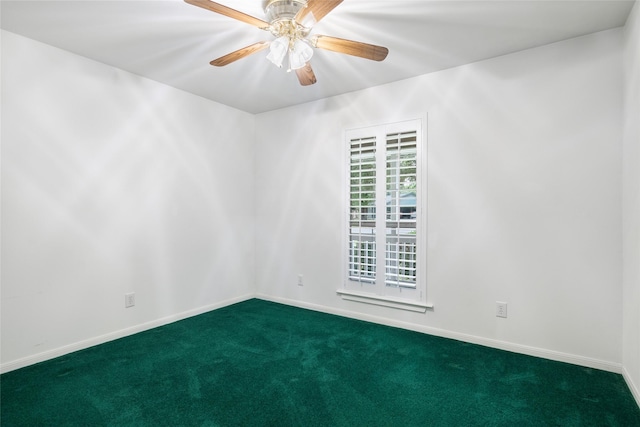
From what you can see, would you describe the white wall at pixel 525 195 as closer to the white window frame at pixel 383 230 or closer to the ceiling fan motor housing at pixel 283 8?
the white window frame at pixel 383 230

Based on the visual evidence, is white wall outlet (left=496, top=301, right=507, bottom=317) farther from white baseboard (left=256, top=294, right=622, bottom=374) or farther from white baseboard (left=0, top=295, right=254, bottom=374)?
white baseboard (left=0, top=295, right=254, bottom=374)

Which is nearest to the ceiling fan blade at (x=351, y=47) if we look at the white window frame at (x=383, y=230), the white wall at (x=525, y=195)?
the white wall at (x=525, y=195)

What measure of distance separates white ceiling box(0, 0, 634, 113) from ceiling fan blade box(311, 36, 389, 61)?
9.6 inches

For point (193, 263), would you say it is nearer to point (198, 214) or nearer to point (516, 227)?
point (198, 214)

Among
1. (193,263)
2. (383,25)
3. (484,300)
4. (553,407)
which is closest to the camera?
(553,407)

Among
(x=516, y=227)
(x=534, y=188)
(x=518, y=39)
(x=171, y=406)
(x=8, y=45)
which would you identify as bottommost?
(x=171, y=406)

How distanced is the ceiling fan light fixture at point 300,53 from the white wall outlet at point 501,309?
7.74ft

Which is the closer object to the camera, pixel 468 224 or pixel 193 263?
pixel 468 224

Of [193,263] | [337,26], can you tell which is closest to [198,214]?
[193,263]

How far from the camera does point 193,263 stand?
3.58 metres

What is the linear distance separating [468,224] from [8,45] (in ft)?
12.1

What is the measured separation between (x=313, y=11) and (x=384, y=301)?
2.54 metres

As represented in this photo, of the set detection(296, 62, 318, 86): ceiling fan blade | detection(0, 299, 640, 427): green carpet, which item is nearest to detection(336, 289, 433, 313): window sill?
detection(0, 299, 640, 427): green carpet

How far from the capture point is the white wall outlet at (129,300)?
2.98 metres
